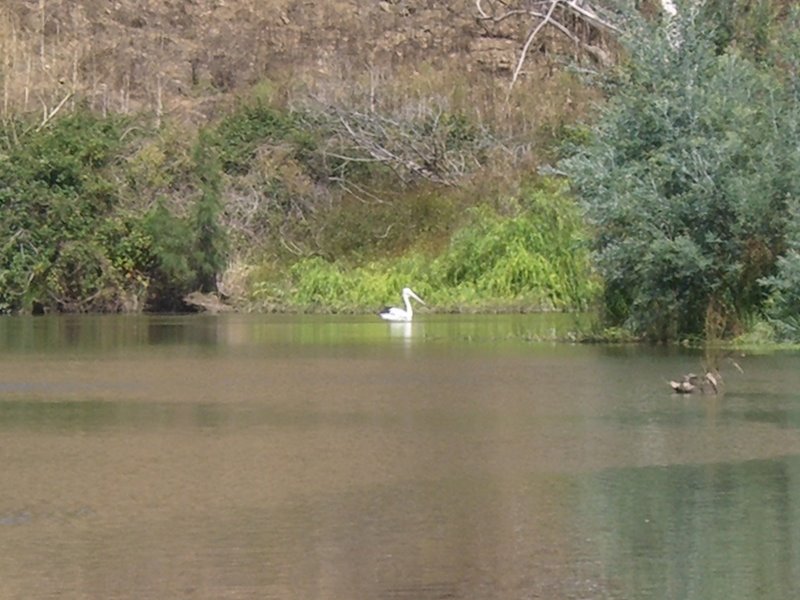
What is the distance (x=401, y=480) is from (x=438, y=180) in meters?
28.8

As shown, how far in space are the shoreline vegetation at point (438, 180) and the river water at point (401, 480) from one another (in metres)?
2.13

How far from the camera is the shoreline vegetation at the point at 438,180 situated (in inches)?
855

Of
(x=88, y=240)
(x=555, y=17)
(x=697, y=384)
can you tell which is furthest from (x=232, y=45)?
(x=697, y=384)

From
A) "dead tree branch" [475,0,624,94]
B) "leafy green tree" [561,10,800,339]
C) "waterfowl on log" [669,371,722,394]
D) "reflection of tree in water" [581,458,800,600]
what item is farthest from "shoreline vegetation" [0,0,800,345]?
"reflection of tree in water" [581,458,800,600]

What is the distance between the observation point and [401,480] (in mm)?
11102

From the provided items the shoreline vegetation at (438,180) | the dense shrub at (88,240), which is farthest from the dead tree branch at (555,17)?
the dense shrub at (88,240)

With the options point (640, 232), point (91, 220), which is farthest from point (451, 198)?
point (640, 232)

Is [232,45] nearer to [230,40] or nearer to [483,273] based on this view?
[230,40]

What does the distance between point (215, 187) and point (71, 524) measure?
91.0 ft

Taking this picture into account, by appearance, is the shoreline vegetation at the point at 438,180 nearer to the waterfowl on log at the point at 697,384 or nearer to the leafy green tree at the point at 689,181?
the leafy green tree at the point at 689,181

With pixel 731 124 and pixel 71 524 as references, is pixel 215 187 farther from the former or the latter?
pixel 71 524

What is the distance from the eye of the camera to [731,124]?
70.6ft

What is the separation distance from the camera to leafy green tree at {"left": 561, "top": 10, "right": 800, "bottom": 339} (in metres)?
21.4

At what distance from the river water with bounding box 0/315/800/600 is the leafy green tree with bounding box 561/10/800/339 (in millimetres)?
1900
